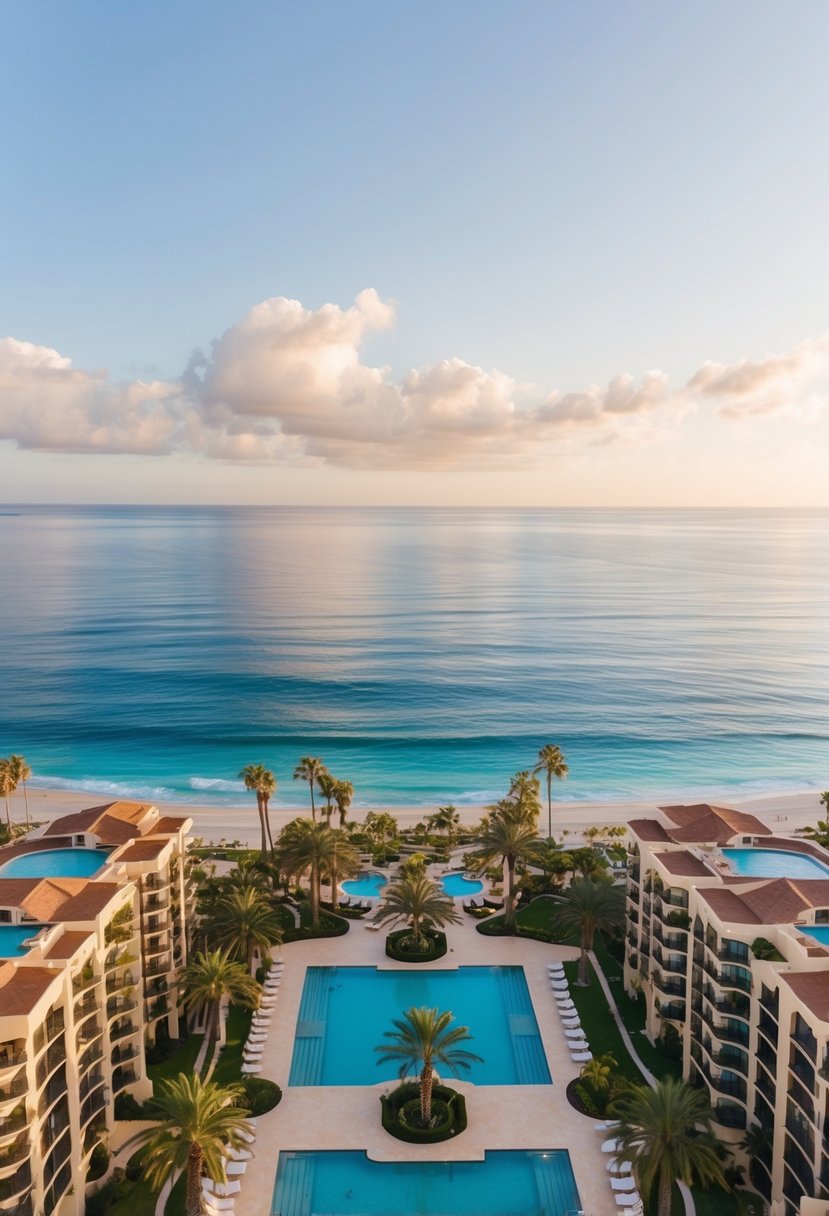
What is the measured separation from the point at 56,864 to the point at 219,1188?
16640mm

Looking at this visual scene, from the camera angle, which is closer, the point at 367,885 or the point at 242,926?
the point at 242,926

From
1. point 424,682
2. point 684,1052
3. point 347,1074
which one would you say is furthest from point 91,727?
point 684,1052

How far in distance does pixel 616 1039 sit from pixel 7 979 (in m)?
28.9

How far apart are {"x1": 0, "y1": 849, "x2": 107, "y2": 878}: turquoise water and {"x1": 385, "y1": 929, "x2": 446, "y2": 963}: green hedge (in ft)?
60.8

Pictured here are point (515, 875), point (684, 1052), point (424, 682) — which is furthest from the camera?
point (424, 682)

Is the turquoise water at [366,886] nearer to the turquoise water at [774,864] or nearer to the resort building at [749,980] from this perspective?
the resort building at [749,980]

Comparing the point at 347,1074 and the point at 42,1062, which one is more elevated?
the point at 42,1062

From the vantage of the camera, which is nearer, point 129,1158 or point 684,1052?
point 129,1158

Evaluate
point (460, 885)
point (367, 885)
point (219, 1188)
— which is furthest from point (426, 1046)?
point (367, 885)

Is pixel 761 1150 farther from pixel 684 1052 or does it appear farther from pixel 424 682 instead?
pixel 424 682

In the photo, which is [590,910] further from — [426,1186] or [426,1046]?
[426,1186]

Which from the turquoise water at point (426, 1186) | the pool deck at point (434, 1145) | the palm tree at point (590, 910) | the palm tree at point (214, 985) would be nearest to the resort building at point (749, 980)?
the palm tree at point (590, 910)

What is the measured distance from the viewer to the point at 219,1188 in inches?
1186

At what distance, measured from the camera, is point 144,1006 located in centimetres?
3828
